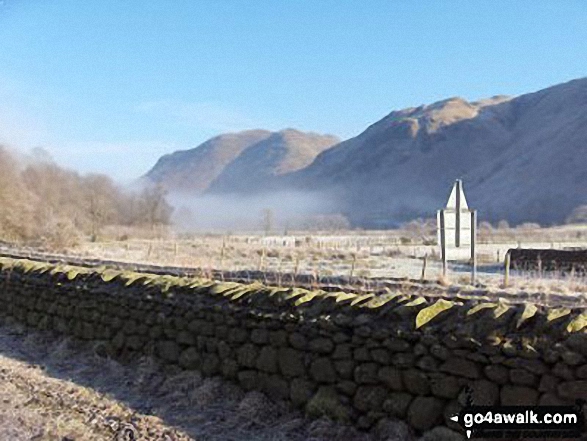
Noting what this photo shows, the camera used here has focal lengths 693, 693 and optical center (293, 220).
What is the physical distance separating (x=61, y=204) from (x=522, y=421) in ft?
205

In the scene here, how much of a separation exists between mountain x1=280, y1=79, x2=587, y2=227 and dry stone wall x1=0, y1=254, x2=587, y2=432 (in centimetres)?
10880

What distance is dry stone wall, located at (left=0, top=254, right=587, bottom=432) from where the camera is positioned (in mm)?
5895

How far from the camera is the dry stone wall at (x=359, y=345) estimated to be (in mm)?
5895

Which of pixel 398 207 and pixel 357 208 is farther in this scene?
pixel 357 208

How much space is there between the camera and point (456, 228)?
41.2ft

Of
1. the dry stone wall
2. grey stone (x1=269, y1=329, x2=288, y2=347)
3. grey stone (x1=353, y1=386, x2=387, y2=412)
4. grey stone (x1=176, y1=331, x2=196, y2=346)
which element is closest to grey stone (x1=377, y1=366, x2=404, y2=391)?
the dry stone wall

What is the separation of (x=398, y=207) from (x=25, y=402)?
140793mm

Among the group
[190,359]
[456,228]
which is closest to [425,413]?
[190,359]

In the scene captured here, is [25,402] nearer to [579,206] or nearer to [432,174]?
[579,206]

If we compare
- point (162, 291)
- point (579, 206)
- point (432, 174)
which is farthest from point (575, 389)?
point (432, 174)

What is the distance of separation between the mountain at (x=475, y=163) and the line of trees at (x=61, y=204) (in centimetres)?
6478

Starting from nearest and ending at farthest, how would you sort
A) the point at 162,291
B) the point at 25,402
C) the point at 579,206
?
the point at 25,402
the point at 162,291
the point at 579,206

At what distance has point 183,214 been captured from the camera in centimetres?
14788

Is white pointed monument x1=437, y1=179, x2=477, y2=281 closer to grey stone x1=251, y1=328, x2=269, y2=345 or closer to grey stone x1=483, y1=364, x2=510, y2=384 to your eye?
grey stone x1=251, y1=328, x2=269, y2=345
